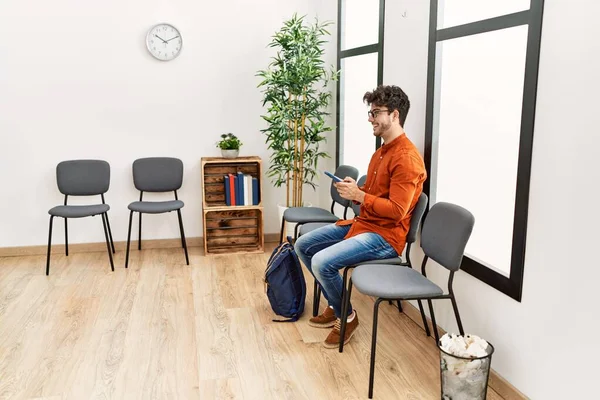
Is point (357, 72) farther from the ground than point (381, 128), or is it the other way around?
point (357, 72)

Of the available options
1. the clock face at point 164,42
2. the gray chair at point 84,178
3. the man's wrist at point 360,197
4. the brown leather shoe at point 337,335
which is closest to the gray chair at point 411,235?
the brown leather shoe at point 337,335

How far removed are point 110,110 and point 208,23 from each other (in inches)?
43.8

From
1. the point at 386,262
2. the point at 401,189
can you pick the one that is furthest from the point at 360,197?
the point at 386,262

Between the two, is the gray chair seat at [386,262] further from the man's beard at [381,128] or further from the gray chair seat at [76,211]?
the gray chair seat at [76,211]

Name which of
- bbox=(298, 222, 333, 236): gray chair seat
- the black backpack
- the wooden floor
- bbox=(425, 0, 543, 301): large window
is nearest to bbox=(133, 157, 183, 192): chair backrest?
the wooden floor

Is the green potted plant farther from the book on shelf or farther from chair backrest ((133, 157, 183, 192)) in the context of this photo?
chair backrest ((133, 157, 183, 192))

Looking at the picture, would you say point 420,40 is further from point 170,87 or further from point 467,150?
point 170,87

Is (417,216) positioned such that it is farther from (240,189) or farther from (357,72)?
(240,189)

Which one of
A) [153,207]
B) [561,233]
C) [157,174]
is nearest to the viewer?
[561,233]

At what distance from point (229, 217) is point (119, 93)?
55.0 inches

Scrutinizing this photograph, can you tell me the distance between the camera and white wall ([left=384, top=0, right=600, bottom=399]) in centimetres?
195

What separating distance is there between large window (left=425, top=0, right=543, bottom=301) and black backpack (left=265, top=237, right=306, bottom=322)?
2.96 ft

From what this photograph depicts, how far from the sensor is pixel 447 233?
2.58 m

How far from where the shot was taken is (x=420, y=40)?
10.3ft
